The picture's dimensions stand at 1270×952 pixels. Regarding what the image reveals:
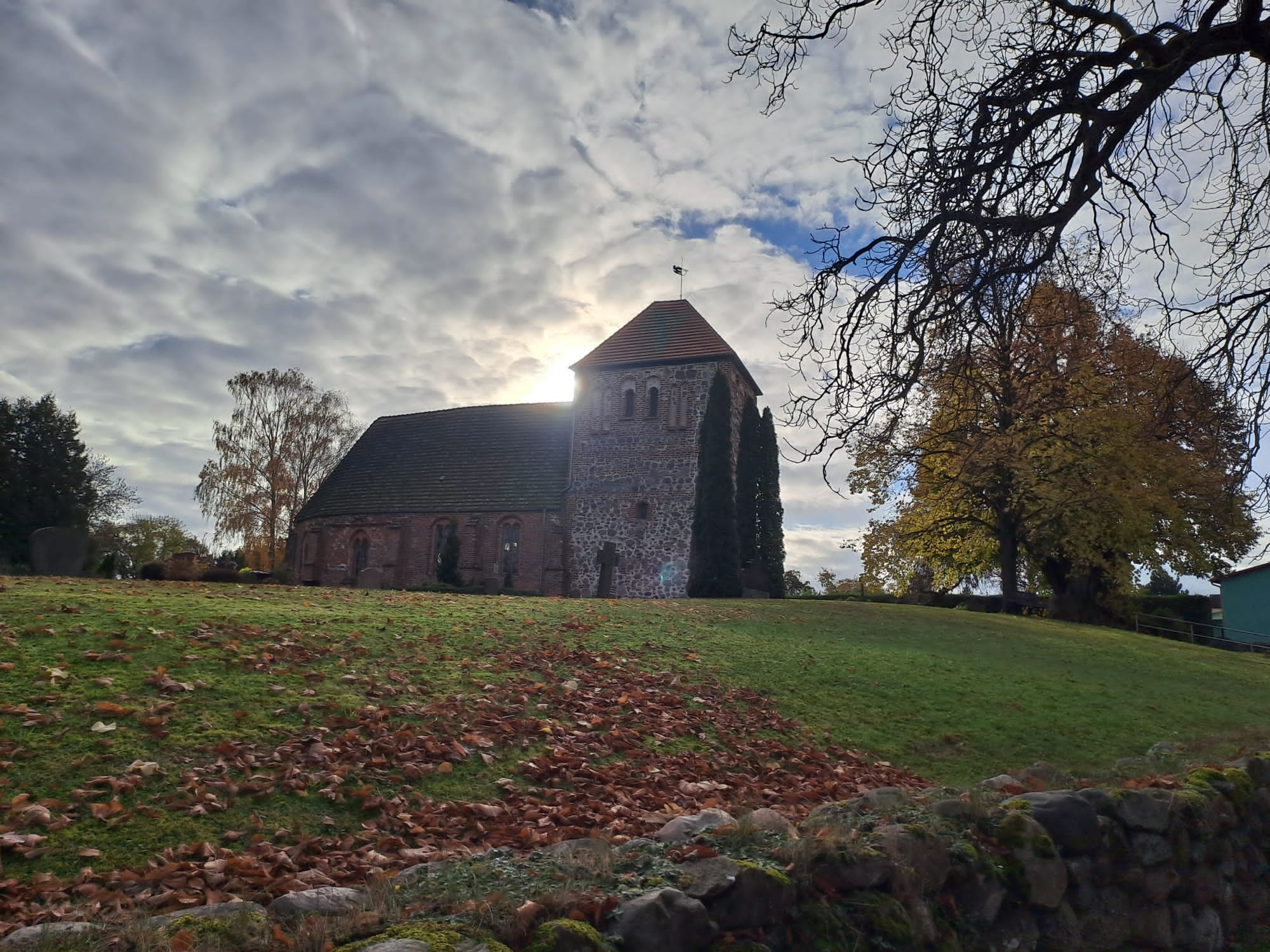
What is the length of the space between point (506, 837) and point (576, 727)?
249 cm

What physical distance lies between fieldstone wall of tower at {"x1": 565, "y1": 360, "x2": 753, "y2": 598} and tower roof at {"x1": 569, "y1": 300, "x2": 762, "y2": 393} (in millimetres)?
346

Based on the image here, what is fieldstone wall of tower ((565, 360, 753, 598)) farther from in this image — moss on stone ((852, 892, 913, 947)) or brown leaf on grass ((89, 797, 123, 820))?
moss on stone ((852, 892, 913, 947))

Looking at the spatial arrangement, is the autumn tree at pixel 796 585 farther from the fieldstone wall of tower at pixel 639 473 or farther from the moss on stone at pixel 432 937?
the moss on stone at pixel 432 937

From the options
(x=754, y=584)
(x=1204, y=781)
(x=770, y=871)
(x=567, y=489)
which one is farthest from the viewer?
(x=567, y=489)

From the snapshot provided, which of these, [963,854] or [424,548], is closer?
[963,854]

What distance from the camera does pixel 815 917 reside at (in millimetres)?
3930

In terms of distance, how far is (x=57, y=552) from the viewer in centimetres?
2069

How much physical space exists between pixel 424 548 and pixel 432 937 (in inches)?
1381

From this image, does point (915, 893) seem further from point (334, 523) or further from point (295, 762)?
point (334, 523)

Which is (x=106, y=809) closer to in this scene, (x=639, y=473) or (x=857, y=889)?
(x=857, y=889)

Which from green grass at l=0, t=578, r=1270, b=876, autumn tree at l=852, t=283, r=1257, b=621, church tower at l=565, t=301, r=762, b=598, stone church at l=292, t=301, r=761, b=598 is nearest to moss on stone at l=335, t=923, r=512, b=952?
green grass at l=0, t=578, r=1270, b=876

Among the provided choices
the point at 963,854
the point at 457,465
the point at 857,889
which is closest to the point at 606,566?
the point at 457,465

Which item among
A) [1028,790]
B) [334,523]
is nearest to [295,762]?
[1028,790]

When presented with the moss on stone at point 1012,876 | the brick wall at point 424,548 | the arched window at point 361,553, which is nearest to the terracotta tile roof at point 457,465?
the brick wall at point 424,548
